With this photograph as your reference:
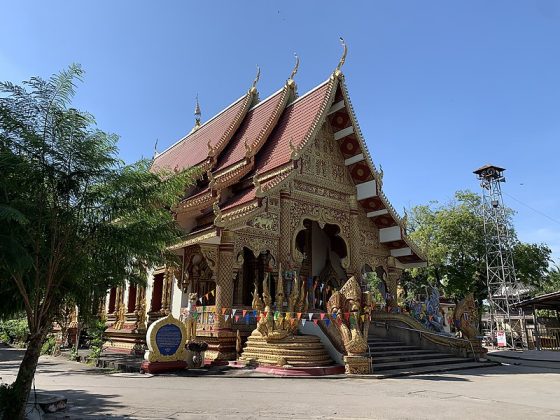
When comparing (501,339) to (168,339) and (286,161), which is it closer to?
(286,161)

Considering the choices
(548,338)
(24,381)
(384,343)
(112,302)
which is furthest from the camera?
(548,338)

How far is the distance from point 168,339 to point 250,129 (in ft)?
30.0

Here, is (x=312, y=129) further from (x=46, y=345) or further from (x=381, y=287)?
(x=46, y=345)

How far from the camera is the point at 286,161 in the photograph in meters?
13.5

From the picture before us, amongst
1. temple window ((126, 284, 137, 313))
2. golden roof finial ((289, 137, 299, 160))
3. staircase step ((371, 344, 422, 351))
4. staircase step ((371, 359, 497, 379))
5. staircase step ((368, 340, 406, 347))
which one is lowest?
staircase step ((371, 359, 497, 379))

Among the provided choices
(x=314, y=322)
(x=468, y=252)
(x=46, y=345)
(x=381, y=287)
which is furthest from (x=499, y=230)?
(x=46, y=345)

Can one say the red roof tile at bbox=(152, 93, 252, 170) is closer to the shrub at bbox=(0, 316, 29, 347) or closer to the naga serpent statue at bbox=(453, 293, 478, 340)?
the naga serpent statue at bbox=(453, 293, 478, 340)

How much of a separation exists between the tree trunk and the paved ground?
0.91 m

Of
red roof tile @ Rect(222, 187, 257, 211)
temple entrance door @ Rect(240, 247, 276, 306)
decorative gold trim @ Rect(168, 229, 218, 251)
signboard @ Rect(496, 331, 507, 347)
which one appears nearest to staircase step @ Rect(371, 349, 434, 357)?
temple entrance door @ Rect(240, 247, 276, 306)

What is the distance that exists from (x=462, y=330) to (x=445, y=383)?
6167 millimetres

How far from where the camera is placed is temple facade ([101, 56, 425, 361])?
11836mm

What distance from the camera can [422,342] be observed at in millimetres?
13859

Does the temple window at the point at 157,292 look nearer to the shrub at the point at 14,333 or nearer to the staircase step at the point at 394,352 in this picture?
the staircase step at the point at 394,352

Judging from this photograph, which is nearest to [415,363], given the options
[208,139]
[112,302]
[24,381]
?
[24,381]
